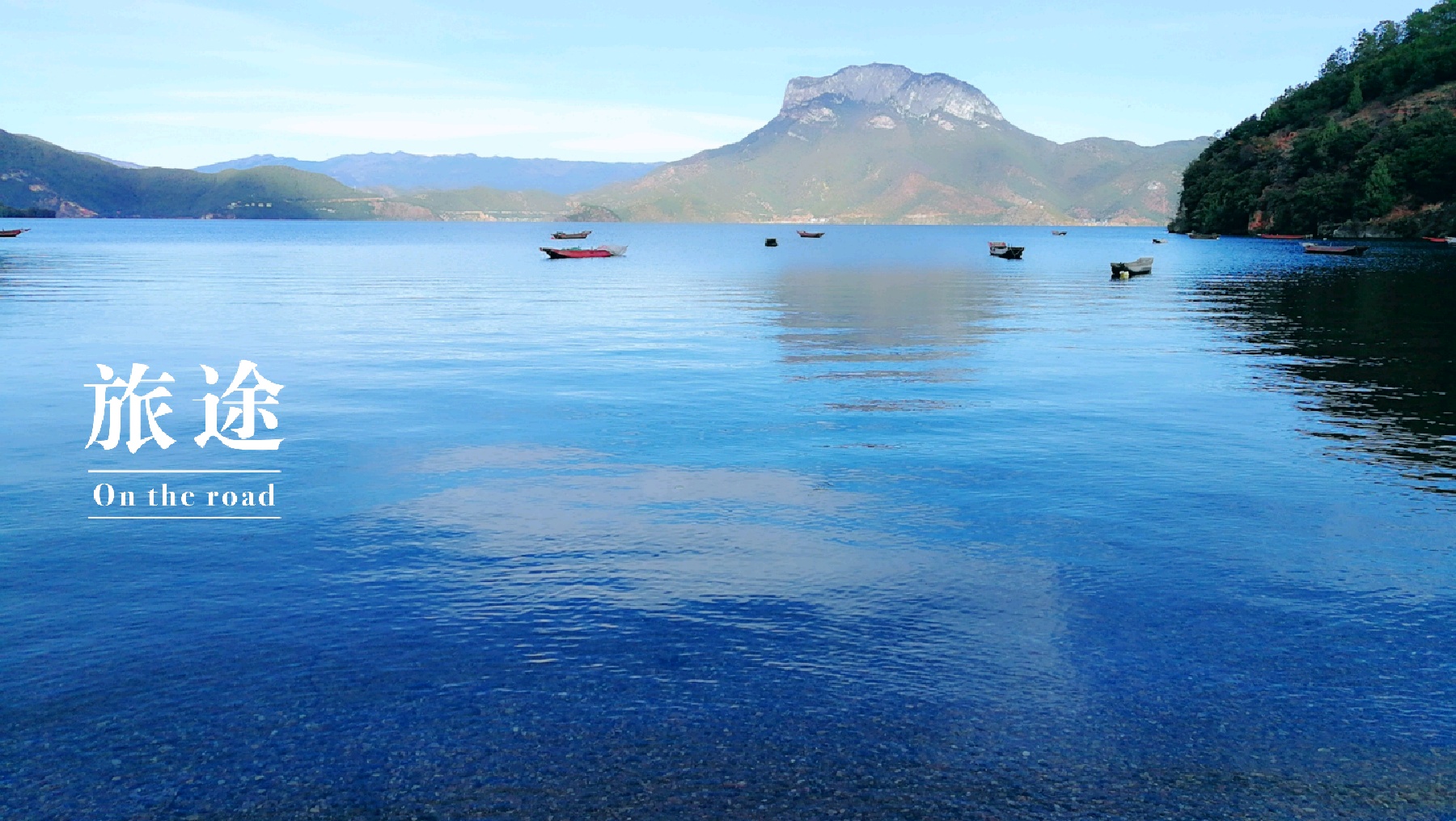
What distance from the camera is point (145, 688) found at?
422 inches

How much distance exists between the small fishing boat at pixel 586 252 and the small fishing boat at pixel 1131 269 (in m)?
60.4

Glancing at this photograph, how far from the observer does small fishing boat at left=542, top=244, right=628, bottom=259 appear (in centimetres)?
13038

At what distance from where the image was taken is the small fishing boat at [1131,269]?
102688 millimetres

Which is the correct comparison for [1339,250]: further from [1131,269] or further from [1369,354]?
[1369,354]

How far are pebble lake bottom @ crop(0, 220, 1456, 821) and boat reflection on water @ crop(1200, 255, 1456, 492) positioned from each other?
1.23ft

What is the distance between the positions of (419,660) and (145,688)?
103 inches

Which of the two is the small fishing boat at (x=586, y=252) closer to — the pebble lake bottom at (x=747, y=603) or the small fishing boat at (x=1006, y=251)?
the small fishing boat at (x=1006, y=251)

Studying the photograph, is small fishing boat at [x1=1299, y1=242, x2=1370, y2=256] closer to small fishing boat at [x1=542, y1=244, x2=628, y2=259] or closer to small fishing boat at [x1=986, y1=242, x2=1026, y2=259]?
small fishing boat at [x1=986, y1=242, x2=1026, y2=259]

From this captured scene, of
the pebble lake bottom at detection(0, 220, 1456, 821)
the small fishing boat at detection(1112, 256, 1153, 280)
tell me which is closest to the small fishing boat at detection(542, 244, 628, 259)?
the small fishing boat at detection(1112, 256, 1153, 280)

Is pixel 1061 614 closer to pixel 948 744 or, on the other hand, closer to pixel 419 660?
pixel 948 744

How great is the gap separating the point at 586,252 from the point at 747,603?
122 m

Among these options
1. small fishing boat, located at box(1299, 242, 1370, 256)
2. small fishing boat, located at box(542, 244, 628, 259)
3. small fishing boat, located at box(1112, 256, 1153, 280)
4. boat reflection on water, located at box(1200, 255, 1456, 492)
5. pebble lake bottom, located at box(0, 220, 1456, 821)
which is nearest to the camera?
pebble lake bottom, located at box(0, 220, 1456, 821)

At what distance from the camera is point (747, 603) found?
1344cm

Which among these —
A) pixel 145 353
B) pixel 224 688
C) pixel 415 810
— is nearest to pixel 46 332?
pixel 145 353
